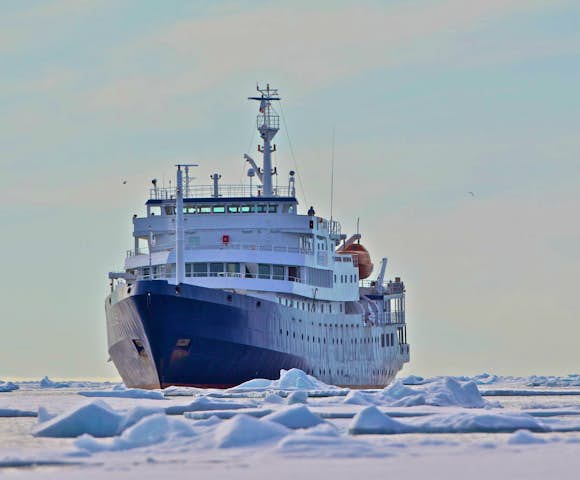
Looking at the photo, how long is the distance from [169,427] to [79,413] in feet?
9.11

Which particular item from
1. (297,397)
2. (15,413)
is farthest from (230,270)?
(15,413)

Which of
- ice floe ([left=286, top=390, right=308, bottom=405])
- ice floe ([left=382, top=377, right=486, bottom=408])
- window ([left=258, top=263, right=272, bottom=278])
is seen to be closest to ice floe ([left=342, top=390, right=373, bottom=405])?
ice floe ([left=382, top=377, right=486, bottom=408])

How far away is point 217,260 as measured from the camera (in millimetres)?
56188

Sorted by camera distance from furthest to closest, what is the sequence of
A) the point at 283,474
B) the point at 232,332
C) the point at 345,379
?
the point at 345,379
the point at 232,332
the point at 283,474

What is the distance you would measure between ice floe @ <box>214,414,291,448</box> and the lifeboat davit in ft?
177

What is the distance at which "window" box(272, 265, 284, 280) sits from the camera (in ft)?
190

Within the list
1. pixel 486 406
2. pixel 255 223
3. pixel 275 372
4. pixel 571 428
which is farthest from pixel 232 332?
pixel 571 428

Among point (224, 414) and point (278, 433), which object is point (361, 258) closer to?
point (224, 414)

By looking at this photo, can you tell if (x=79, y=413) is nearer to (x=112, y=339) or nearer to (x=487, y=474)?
(x=487, y=474)

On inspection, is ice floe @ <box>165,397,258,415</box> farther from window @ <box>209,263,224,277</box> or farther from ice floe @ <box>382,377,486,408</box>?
window @ <box>209,263,224,277</box>

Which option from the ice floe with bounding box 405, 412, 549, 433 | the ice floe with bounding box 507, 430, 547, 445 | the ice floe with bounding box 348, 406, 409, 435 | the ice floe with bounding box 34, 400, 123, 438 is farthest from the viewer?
the ice floe with bounding box 405, 412, 549, 433

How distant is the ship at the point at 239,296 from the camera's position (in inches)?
2003

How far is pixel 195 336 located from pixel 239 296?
8.05ft

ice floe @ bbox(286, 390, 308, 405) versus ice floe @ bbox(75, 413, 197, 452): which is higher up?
ice floe @ bbox(286, 390, 308, 405)
